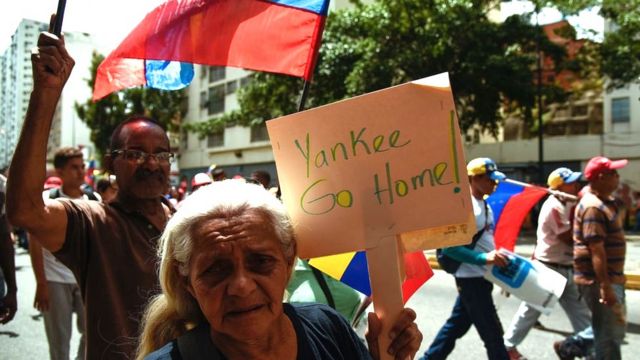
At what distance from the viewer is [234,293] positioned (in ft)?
4.80

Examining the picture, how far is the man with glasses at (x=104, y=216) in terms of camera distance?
72.3 inches

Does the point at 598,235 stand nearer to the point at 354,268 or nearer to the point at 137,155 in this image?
the point at 354,268

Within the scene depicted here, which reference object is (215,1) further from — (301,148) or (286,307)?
(286,307)

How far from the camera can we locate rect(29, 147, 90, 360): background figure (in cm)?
419

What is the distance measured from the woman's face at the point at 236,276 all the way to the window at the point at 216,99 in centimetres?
3618

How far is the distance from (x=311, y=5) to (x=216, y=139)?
3623 cm

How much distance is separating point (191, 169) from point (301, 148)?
39.8 metres

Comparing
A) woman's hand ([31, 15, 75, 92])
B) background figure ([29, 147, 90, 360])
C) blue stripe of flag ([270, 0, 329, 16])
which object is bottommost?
background figure ([29, 147, 90, 360])

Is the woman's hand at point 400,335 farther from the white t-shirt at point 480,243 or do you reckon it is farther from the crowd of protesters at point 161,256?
the white t-shirt at point 480,243

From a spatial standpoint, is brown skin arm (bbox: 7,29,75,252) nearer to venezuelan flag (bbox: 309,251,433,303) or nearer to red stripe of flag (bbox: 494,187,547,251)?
venezuelan flag (bbox: 309,251,433,303)

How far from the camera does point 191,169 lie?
40406 mm

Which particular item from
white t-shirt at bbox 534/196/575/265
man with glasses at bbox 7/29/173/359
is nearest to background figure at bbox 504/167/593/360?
white t-shirt at bbox 534/196/575/265

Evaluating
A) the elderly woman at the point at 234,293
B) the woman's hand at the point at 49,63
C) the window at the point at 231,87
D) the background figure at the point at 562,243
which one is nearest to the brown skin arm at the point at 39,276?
the woman's hand at the point at 49,63

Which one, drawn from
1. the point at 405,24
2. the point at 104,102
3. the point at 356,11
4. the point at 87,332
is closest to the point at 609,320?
the point at 87,332
